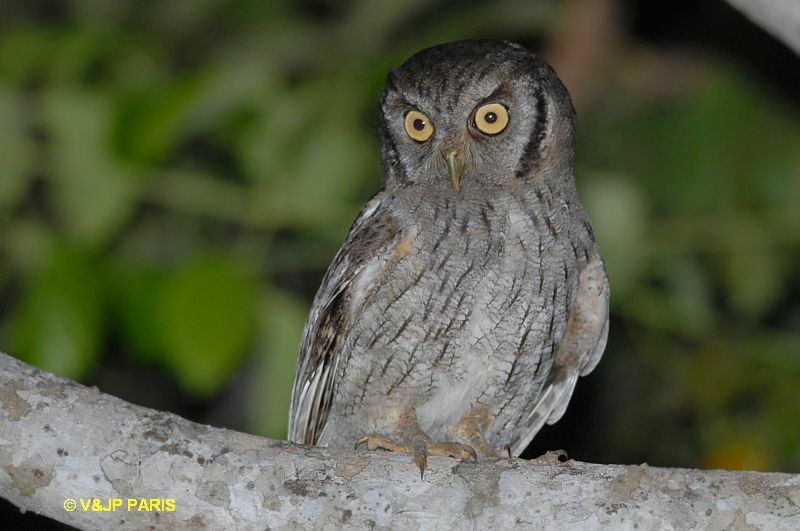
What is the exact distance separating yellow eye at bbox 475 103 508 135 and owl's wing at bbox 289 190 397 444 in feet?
1.13

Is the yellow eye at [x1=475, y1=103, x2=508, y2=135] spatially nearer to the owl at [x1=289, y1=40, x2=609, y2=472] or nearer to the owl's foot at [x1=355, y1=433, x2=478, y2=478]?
the owl at [x1=289, y1=40, x2=609, y2=472]

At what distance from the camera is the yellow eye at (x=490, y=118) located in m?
2.70

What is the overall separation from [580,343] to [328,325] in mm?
690

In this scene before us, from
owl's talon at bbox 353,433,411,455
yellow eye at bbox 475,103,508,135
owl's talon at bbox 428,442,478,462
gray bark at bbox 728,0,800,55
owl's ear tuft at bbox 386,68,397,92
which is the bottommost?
owl's talon at bbox 428,442,478,462

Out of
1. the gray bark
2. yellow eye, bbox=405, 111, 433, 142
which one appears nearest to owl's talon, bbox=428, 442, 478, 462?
yellow eye, bbox=405, 111, 433, 142

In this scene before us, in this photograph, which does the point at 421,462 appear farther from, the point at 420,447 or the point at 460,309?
the point at 460,309

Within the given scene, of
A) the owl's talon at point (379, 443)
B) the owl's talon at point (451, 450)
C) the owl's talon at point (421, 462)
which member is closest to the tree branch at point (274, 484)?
the owl's talon at point (421, 462)

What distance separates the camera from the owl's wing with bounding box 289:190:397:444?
2.70m

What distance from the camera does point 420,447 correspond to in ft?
7.90

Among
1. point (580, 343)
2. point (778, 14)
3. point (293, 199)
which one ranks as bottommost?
point (580, 343)

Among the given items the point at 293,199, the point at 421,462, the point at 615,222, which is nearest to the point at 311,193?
the point at 293,199

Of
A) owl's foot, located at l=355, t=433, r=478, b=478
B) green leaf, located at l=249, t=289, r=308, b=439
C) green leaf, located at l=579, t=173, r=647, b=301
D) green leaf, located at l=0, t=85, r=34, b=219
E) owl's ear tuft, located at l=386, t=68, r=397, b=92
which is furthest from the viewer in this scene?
green leaf, located at l=579, t=173, r=647, b=301

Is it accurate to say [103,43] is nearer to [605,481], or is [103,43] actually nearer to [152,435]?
[152,435]

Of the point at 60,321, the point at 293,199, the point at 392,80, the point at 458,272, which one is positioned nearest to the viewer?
the point at 458,272
